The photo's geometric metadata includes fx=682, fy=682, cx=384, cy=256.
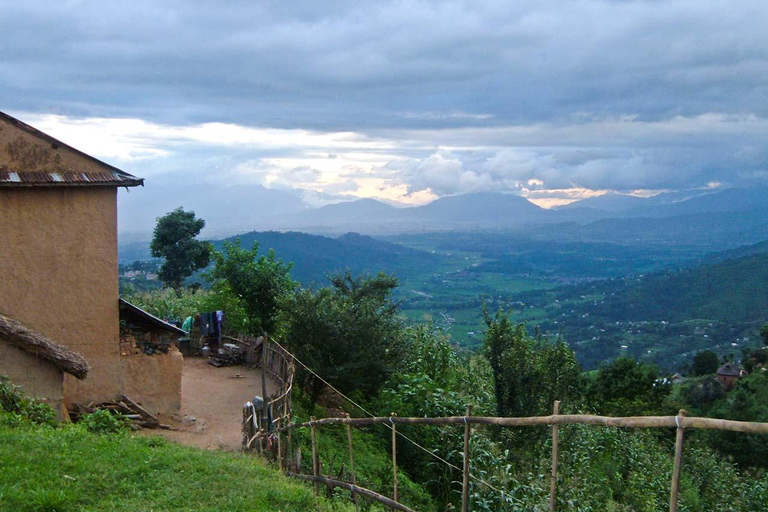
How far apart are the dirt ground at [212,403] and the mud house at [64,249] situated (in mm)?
1543

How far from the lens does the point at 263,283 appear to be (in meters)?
21.5

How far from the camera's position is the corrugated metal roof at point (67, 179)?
36.7 feet

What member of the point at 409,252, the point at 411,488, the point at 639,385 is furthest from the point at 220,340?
the point at 409,252

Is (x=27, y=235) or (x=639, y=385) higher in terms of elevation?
(x=27, y=235)

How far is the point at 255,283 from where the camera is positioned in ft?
70.4

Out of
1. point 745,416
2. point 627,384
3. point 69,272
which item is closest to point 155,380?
point 69,272

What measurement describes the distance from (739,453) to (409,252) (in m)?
146

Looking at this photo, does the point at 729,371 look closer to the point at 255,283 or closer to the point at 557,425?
the point at 255,283

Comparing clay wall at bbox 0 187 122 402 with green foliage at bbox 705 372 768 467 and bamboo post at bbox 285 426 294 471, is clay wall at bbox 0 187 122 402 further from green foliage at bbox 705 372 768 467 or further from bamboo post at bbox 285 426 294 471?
green foliage at bbox 705 372 768 467

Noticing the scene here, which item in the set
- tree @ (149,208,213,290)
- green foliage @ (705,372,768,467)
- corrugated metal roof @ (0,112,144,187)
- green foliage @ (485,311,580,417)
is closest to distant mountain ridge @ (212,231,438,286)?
tree @ (149,208,213,290)

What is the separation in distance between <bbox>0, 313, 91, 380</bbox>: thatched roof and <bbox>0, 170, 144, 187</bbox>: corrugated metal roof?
7.94 ft

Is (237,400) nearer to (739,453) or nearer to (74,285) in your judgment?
(74,285)

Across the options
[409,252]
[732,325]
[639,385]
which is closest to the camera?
[639,385]

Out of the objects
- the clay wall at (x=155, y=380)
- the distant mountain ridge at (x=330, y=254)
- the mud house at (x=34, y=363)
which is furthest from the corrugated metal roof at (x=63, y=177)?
the distant mountain ridge at (x=330, y=254)
